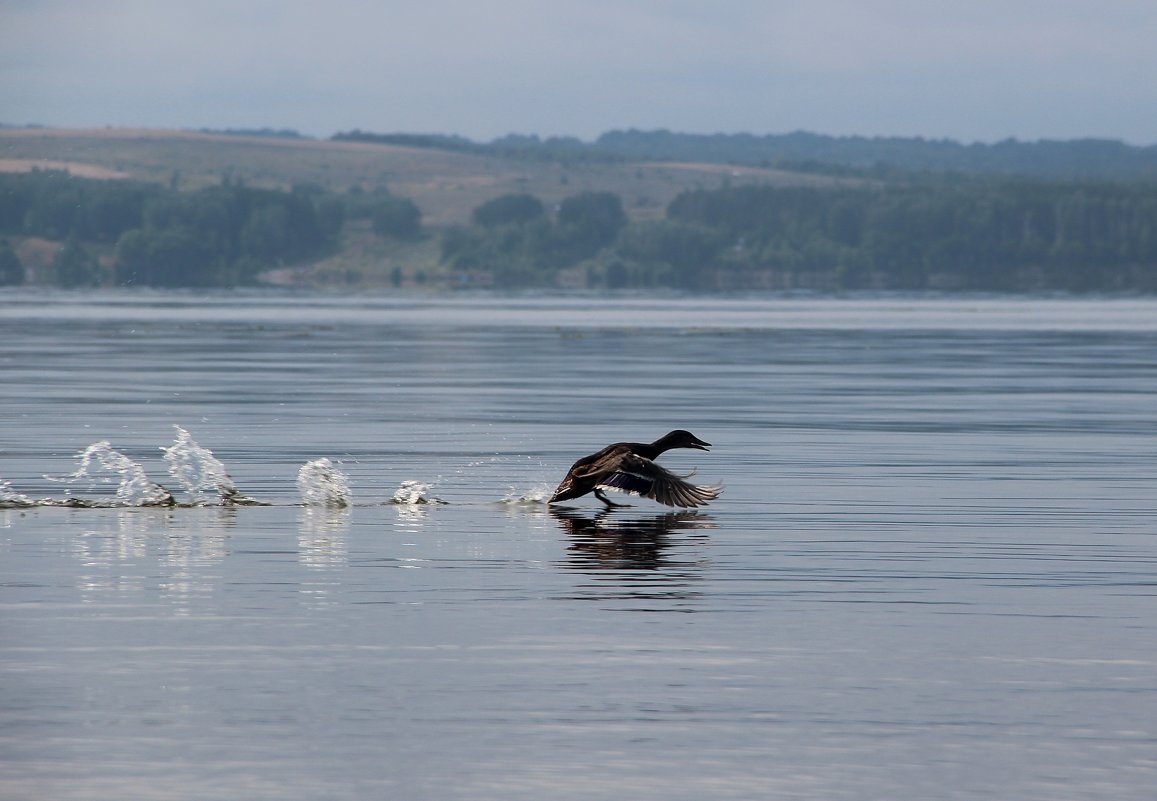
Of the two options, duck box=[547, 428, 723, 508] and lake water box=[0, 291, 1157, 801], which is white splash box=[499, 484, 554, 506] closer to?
lake water box=[0, 291, 1157, 801]

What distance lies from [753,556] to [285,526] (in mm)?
4382

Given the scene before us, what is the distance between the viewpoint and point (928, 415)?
34.0 metres

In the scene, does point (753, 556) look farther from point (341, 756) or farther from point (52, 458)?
point (52, 458)

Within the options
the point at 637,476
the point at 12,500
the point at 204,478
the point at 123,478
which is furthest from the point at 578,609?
the point at 123,478

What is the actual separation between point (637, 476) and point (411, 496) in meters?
2.32

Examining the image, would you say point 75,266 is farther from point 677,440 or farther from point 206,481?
point 677,440

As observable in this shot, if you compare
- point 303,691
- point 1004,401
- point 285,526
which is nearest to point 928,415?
point 1004,401

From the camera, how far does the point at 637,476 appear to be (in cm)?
2055

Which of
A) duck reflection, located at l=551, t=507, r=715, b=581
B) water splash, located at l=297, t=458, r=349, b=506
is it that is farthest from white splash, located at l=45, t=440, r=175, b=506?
duck reflection, located at l=551, t=507, r=715, b=581

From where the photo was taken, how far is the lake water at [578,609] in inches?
414

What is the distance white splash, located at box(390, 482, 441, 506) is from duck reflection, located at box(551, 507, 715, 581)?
125cm

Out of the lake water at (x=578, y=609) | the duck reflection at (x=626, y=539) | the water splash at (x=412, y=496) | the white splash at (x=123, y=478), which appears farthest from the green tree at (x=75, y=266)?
the duck reflection at (x=626, y=539)

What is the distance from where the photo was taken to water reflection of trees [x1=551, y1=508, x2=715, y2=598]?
1585cm

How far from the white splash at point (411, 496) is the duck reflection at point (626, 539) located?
4.11 feet
